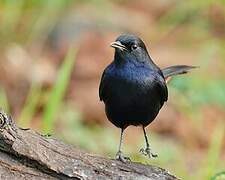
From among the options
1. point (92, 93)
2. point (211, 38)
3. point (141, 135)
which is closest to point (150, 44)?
point (211, 38)

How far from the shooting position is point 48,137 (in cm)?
445

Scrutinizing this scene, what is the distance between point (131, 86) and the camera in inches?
191

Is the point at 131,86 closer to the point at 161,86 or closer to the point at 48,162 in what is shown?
the point at 161,86

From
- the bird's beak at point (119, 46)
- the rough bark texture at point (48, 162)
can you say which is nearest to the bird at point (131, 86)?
the bird's beak at point (119, 46)

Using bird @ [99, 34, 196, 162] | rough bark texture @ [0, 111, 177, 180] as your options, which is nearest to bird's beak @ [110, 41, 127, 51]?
bird @ [99, 34, 196, 162]

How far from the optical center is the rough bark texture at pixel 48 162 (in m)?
4.19

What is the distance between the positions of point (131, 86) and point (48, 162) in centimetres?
81

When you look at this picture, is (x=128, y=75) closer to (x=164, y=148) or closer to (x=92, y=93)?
(x=164, y=148)

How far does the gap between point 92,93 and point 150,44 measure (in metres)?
1.42

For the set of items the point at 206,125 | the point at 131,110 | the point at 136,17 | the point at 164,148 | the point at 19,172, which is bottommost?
Result: the point at 19,172

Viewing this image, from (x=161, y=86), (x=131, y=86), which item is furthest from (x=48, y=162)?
(x=161, y=86)

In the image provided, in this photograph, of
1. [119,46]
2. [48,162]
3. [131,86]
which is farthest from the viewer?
[119,46]

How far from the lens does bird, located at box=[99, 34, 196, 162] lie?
191 inches

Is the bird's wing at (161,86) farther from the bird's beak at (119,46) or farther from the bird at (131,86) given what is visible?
the bird's beak at (119,46)
